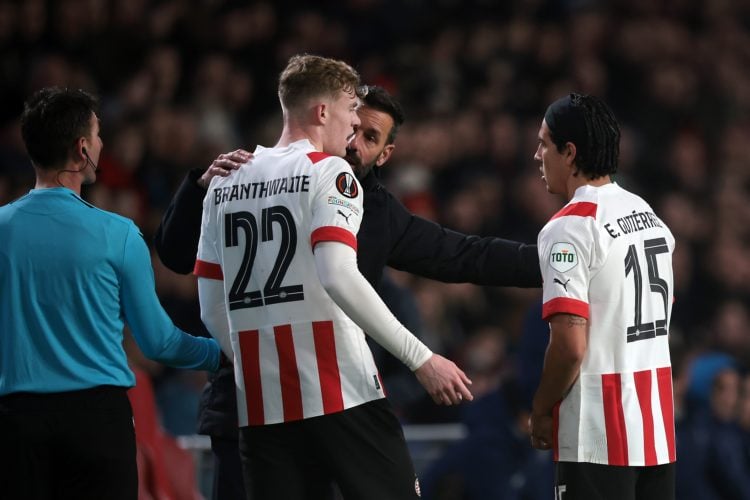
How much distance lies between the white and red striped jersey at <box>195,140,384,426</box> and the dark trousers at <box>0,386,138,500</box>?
1.42 ft

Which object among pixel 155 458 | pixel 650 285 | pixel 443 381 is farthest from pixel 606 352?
pixel 155 458

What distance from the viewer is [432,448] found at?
726 cm

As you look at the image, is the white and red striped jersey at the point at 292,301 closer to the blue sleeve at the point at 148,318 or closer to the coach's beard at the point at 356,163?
the blue sleeve at the point at 148,318

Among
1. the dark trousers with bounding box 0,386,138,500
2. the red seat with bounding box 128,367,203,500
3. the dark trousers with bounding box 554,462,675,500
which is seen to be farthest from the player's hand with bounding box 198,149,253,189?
the red seat with bounding box 128,367,203,500

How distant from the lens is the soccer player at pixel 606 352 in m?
3.59

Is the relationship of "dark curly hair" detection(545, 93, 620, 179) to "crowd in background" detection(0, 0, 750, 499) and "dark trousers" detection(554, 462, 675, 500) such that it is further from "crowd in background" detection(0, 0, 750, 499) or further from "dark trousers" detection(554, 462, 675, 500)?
"crowd in background" detection(0, 0, 750, 499)

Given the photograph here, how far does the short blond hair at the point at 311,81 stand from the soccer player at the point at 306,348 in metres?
0.18

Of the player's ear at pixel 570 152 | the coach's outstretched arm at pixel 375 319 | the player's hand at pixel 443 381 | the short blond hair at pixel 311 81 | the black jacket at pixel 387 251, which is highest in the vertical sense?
the short blond hair at pixel 311 81

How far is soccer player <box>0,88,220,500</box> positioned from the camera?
3.45 meters

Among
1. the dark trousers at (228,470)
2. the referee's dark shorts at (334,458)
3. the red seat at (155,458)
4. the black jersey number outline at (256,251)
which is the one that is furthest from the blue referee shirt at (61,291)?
the red seat at (155,458)

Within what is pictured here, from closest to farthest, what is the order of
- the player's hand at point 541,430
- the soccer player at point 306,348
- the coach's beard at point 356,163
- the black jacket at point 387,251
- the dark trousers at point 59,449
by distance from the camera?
1. the dark trousers at point 59,449
2. the soccer player at point 306,348
3. the player's hand at point 541,430
4. the black jacket at point 387,251
5. the coach's beard at point 356,163

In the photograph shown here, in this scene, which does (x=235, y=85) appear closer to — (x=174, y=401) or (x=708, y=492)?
(x=174, y=401)

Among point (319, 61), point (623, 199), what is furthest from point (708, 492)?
point (319, 61)

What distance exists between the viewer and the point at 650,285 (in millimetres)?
3676
